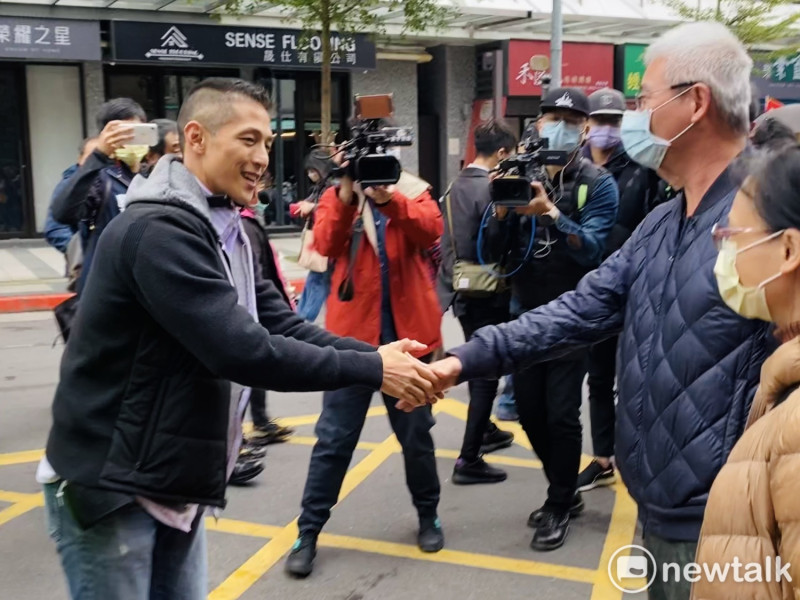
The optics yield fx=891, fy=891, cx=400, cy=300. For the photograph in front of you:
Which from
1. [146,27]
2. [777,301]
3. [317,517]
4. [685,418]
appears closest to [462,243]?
[317,517]

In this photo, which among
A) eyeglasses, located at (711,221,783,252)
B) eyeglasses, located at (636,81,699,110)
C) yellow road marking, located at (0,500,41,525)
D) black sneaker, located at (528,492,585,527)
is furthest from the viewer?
yellow road marking, located at (0,500,41,525)

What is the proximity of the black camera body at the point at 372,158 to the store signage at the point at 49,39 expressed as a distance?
11.8 metres

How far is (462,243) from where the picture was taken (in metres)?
4.77

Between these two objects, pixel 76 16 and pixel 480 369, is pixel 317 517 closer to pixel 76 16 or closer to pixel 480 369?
pixel 480 369

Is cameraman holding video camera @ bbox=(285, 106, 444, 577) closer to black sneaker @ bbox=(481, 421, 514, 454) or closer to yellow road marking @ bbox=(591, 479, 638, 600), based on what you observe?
yellow road marking @ bbox=(591, 479, 638, 600)

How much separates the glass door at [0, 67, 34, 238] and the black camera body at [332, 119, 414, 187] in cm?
1301

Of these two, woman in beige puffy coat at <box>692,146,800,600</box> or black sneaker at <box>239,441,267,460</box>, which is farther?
black sneaker at <box>239,441,267,460</box>

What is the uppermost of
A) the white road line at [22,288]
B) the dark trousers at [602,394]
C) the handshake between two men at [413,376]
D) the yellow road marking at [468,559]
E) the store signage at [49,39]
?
the store signage at [49,39]

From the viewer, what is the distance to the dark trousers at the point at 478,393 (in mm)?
4840

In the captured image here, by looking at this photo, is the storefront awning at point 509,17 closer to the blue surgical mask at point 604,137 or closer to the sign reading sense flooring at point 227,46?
the sign reading sense flooring at point 227,46

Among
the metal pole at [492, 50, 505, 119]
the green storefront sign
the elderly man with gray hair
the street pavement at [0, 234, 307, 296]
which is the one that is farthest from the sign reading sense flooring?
the elderly man with gray hair

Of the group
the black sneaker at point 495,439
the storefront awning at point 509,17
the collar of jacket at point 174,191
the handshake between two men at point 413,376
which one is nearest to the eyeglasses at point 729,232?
the handshake between two men at point 413,376

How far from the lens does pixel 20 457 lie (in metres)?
5.43

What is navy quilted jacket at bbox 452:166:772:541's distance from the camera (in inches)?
80.1
